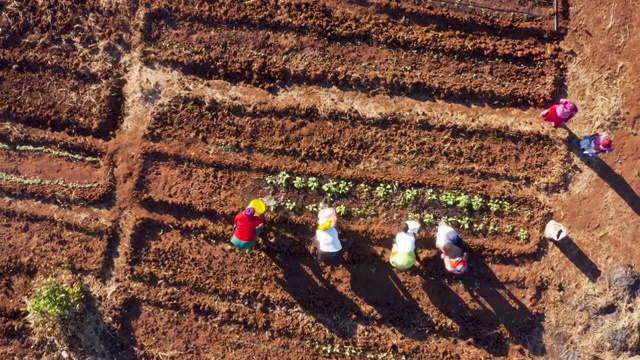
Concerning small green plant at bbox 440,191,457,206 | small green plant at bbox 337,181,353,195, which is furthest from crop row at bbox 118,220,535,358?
small green plant at bbox 440,191,457,206

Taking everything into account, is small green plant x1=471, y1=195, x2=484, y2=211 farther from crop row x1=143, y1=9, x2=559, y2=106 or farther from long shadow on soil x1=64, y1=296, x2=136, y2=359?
long shadow on soil x1=64, y1=296, x2=136, y2=359

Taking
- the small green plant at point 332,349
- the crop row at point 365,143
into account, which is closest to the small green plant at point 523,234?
the crop row at point 365,143

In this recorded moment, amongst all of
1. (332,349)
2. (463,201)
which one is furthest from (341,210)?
(332,349)

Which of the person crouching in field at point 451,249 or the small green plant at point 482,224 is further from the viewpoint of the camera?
the small green plant at point 482,224

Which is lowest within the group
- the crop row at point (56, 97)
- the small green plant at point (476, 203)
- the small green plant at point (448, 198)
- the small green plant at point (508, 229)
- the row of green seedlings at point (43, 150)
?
the small green plant at point (508, 229)

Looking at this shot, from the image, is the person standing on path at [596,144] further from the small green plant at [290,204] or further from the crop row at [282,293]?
the small green plant at [290,204]

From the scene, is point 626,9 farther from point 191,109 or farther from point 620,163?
point 191,109

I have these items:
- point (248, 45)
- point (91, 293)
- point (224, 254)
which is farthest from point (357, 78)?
point (91, 293)
